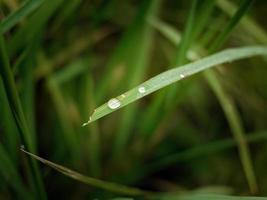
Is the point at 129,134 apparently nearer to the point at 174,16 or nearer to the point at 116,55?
the point at 116,55

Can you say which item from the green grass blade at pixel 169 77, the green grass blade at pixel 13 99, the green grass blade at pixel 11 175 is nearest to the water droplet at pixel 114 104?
the green grass blade at pixel 169 77

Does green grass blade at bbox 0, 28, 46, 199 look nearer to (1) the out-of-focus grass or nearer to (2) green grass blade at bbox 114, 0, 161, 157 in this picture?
(1) the out-of-focus grass

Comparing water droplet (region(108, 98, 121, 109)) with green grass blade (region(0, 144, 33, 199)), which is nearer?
water droplet (region(108, 98, 121, 109))

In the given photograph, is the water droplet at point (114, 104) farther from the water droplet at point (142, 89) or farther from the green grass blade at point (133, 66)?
the green grass blade at point (133, 66)

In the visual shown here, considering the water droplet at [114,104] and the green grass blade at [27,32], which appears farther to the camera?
the green grass blade at [27,32]

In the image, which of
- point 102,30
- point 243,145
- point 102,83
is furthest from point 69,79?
point 243,145

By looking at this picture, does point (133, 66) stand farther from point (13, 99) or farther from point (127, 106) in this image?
point (13, 99)

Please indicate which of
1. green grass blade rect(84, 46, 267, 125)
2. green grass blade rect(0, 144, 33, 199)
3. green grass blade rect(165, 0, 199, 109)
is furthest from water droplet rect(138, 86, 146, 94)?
green grass blade rect(0, 144, 33, 199)
